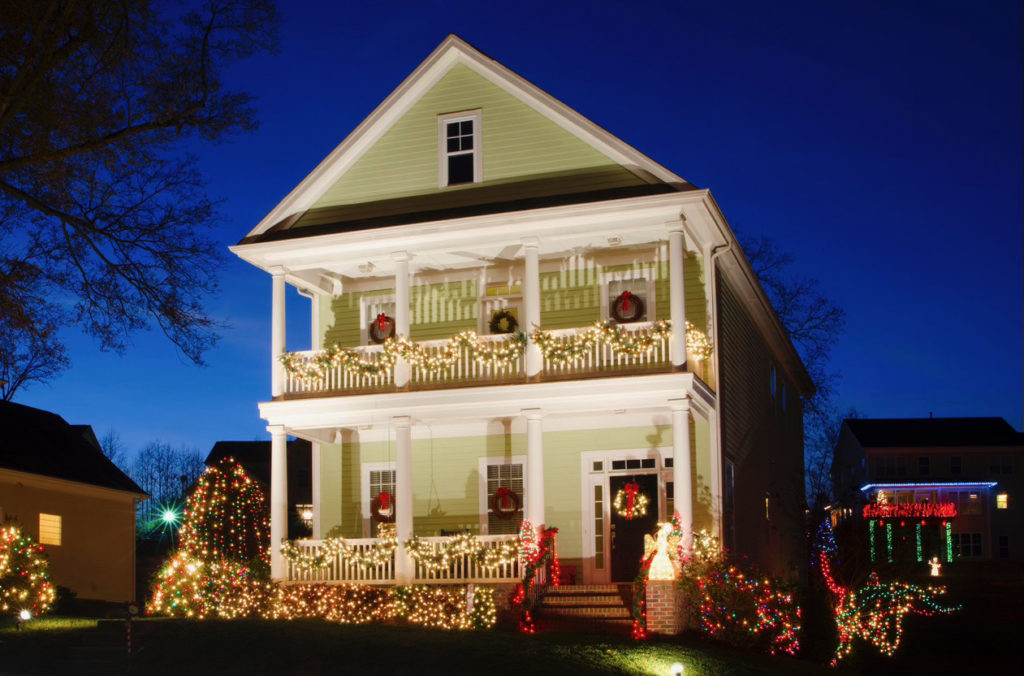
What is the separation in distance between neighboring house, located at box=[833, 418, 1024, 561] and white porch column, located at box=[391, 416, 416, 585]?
39884mm

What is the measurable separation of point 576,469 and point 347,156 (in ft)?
23.3

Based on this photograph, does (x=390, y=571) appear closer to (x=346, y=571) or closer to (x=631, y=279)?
(x=346, y=571)

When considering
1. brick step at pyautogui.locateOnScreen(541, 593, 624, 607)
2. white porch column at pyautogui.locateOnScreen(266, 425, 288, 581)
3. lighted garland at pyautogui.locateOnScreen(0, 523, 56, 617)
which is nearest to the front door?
brick step at pyautogui.locateOnScreen(541, 593, 624, 607)

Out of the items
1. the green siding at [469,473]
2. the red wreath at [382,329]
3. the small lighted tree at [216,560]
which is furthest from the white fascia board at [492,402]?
the red wreath at [382,329]

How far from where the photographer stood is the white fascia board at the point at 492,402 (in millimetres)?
18344

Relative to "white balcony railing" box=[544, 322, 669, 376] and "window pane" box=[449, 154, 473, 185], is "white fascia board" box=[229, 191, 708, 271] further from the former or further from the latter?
"window pane" box=[449, 154, 473, 185]

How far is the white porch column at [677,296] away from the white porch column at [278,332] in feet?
22.7

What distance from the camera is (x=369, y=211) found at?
21.5 metres

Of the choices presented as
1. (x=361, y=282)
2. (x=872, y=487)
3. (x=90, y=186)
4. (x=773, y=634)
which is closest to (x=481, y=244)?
(x=361, y=282)

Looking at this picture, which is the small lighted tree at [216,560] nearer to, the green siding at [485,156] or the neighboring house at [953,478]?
the green siding at [485,156]

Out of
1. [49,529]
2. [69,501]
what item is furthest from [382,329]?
[69,501]

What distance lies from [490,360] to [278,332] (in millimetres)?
4020

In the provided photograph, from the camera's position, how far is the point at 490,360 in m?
19.6

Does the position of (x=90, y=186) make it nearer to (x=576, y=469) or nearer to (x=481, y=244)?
(x=481, y=244)
